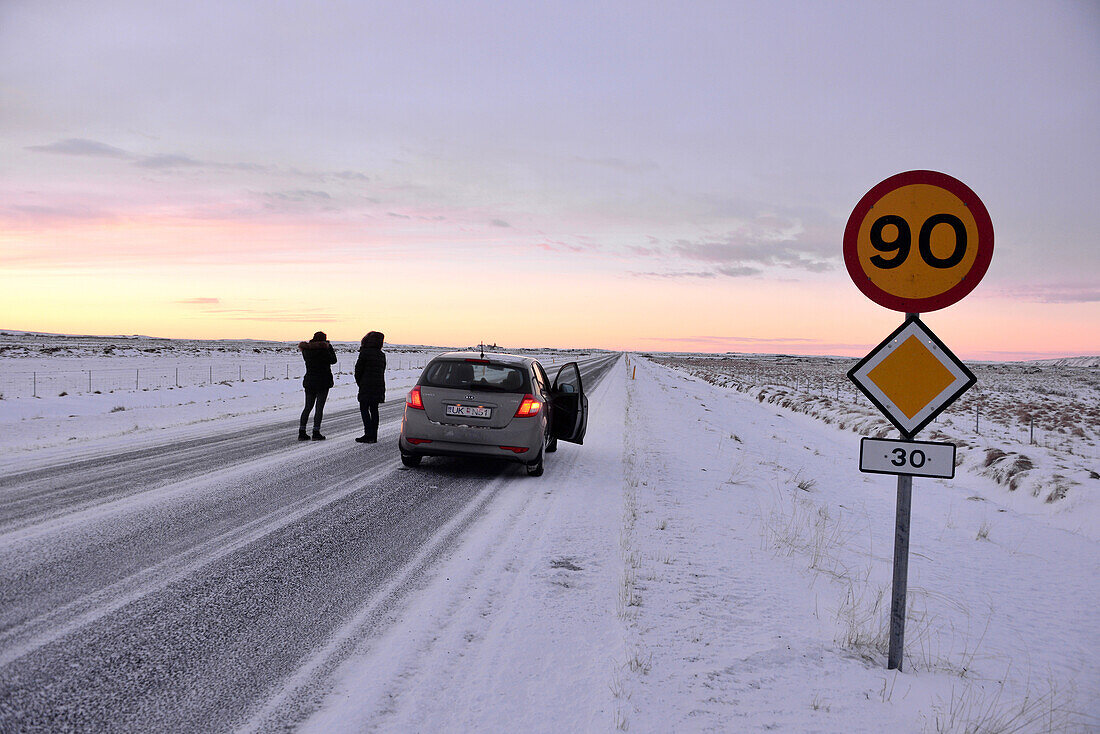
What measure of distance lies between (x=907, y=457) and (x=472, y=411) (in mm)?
5886

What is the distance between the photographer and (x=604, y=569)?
4891 millimetres

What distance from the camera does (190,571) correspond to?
14.6 ft

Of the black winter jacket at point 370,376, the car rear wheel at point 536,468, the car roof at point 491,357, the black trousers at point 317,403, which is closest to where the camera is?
the car rear wheel at point 536,468

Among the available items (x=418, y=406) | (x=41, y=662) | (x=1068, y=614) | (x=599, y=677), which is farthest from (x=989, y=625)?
(x=418, y=406)

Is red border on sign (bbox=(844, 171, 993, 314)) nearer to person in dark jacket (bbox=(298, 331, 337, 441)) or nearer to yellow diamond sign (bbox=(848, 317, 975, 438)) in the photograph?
yellow diamond sign (bbox=(848, 317, 975, 438))

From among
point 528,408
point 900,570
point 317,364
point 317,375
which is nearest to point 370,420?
point 317,375

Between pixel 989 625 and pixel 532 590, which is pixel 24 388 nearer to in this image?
pixel 532 590

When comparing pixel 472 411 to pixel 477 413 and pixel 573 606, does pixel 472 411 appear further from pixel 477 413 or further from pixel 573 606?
pixel 573 606

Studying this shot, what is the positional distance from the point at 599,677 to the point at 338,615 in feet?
5.60

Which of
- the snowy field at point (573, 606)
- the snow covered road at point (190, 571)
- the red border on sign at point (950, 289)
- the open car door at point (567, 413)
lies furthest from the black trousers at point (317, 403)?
the red border on sign at point (950, 289)

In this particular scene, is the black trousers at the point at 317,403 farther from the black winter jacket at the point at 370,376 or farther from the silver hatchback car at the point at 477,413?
the silver hatchback car at the point at 477,413

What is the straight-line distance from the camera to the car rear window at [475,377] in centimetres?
854

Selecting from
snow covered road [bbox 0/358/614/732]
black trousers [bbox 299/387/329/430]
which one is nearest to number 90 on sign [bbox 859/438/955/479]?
snow covered road [bbox 0/358/614/732]

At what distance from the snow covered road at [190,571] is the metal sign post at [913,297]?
315cm
